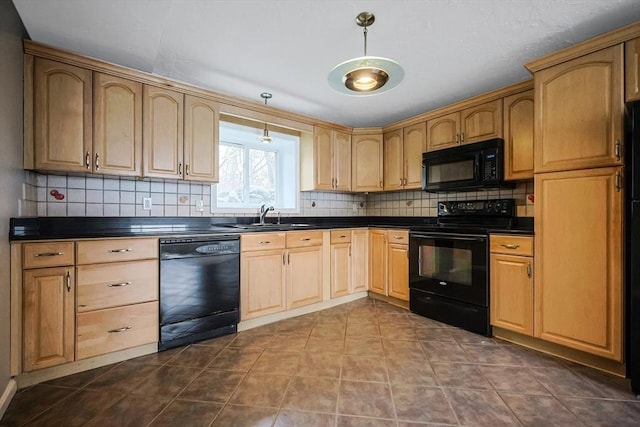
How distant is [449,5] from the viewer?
1.73 metres

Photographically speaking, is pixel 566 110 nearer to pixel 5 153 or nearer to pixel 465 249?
pixel 465 249

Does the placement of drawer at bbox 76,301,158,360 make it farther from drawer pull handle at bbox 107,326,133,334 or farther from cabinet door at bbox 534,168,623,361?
cabinet door at bbox 534,168,623,361

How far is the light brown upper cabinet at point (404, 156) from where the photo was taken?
3504mm

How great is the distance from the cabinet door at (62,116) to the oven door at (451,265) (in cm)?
301

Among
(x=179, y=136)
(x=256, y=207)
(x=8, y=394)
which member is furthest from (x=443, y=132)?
(x=8, y=394)

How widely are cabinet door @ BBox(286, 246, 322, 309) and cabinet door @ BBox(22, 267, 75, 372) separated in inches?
65.8

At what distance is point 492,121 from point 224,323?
3116 mm

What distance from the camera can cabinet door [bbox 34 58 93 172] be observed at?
203 centimetres

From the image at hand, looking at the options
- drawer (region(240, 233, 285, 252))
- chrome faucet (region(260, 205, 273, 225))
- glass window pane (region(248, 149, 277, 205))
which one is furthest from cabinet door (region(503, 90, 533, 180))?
glass window pane (region(248, 149, 277, 205))

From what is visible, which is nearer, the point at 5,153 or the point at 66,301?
the point at 5,153

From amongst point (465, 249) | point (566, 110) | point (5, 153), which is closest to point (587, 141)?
point (566, 110)

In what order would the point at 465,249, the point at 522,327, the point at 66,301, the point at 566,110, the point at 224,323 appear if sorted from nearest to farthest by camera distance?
the point at 66,301, the point at 566,110, the point at 522,327, the point at 224,323, the point at 465,249

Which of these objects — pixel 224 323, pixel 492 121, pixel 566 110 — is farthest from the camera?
pixel 492 121

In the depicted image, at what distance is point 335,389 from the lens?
174 centimetres
